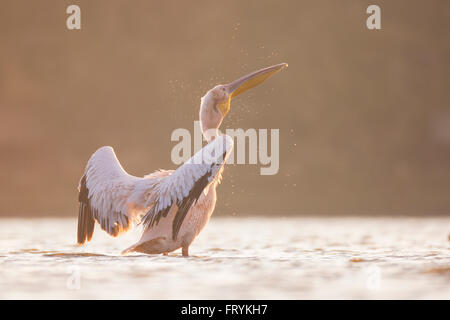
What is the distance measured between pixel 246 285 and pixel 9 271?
8.72 feet

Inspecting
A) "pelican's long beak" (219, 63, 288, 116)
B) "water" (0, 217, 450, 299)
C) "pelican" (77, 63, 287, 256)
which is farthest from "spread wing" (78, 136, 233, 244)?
"pelican's long beak" (219, 63, 288, 116)

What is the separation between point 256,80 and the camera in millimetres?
11234

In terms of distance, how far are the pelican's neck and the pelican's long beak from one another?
0.33m

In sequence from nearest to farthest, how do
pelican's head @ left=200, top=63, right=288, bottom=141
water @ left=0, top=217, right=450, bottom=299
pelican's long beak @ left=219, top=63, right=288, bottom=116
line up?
water @ left=0, top=217, right=450, bottom=299, pelican's head @ left=200, top=63, right=288, bottom=141, pelican's long beak @ left=219, top=63, right=288, bottom=116

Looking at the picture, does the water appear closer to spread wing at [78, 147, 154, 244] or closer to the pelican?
the pelican

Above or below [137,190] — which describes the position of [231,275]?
below

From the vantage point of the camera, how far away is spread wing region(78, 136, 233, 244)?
8.95 meters

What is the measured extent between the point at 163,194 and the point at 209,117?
1.62 meters

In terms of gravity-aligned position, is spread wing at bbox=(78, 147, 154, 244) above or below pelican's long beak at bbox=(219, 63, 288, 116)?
below

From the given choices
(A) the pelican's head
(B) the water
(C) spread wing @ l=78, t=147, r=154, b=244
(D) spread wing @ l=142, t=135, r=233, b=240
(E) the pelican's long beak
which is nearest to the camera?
(B) the water

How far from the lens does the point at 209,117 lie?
33.6 ft

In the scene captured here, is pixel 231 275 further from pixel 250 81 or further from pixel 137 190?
pixel 250 81

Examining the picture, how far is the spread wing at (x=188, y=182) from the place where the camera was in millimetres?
8914

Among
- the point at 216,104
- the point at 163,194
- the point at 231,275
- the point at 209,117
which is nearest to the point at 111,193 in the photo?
the point at 163,194
